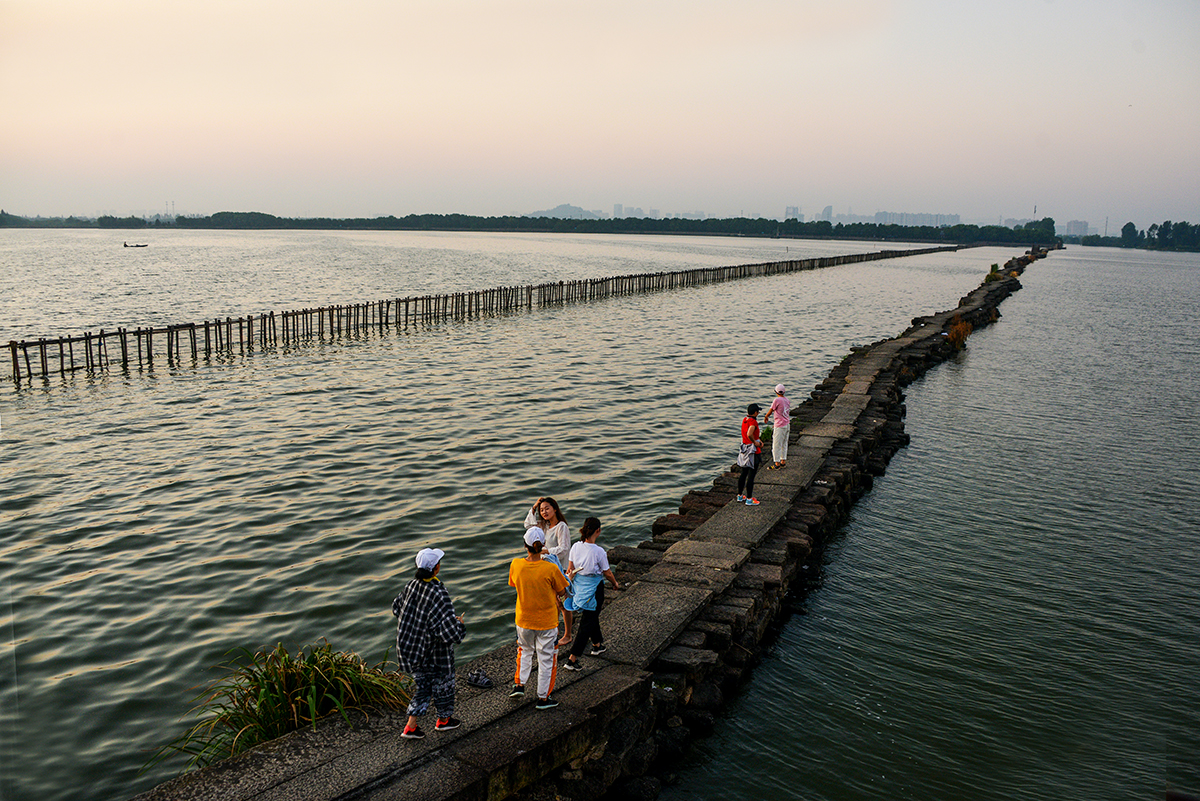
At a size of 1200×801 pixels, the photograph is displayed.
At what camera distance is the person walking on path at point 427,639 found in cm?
766

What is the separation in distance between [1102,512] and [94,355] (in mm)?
42487

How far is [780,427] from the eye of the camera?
63.0 feet

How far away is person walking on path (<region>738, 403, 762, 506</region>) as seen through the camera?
15.8m

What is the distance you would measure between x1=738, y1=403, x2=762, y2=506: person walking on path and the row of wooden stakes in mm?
25900

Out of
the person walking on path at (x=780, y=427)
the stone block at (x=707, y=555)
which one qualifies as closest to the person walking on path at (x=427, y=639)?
the stone block at (x=707, y=555)

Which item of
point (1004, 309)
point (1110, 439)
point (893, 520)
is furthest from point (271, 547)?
point (1004, 309)

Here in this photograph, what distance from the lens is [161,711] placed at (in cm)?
1061

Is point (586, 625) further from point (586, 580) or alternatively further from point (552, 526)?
point (552, 526)

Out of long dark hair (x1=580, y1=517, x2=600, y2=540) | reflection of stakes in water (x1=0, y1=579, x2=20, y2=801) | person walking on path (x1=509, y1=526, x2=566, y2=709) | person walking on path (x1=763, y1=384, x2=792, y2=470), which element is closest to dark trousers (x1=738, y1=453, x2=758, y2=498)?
person walking on path (x1=763, y1=384, x2=792, y2=470)

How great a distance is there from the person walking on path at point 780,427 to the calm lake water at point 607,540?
2.34 m

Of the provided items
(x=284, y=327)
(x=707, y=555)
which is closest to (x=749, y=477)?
(x=707, y=555)

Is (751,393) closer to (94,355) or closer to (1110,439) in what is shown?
(1110,439)

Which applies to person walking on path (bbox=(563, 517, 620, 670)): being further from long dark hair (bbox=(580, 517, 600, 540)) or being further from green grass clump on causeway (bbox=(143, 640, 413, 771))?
green grass clump on causeway (bbox=(143, 640, 413, 771))

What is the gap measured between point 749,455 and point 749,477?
749mm
